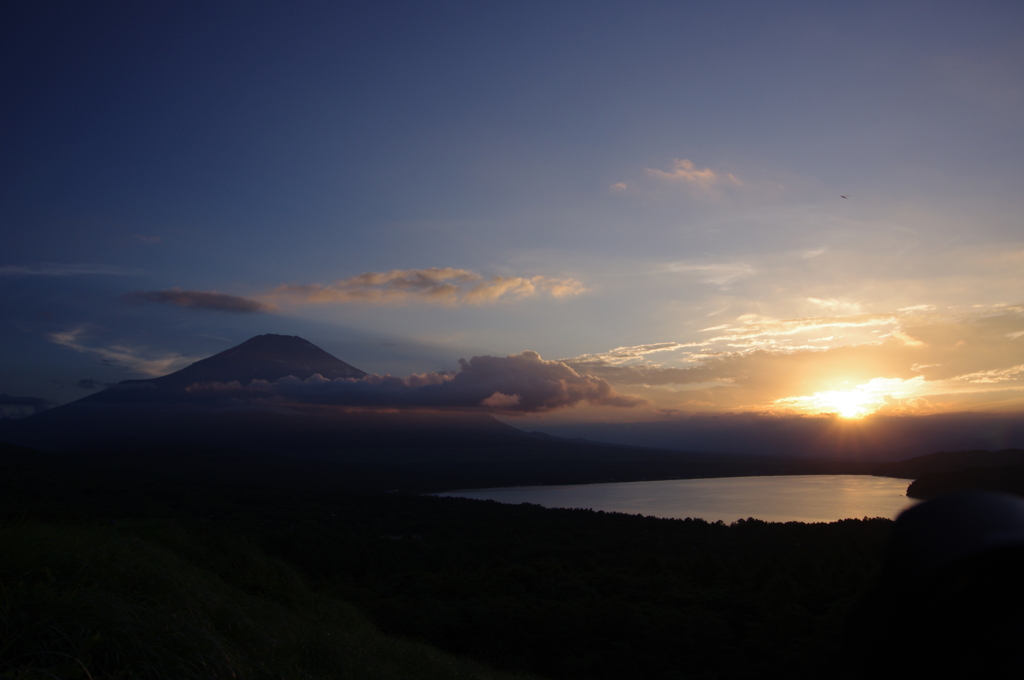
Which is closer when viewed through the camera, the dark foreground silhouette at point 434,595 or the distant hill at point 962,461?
the dark foreground silhouette at point 434,595

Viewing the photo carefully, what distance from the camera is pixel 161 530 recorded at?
416 inches

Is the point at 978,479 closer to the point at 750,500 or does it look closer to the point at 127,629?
the point at 750,500

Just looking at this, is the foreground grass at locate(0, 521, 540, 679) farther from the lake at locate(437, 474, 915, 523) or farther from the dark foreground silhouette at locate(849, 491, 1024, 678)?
the lake at locate(437, 474, 915, 523)

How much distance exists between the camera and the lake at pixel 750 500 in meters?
47.7

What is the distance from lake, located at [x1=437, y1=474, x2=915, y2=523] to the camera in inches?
1876

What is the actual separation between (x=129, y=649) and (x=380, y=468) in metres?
108

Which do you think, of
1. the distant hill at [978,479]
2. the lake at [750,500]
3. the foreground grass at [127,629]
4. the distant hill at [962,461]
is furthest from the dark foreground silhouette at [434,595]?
the distant hill at [962,461]

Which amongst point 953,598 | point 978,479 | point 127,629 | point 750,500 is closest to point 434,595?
point 127,629

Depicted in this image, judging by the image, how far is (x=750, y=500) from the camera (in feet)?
204

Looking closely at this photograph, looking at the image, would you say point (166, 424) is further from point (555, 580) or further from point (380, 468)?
point (555, 580)

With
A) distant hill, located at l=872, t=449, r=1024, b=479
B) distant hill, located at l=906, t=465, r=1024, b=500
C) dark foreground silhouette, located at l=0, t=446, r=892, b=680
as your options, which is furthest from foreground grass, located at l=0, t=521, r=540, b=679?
distant hill, located at l=872, t=449, r=1024, b=479

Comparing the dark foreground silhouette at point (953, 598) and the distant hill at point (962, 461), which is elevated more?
the dark foreground silhouette at point (953, 598)

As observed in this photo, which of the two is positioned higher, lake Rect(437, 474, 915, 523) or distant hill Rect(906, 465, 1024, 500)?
distant hill Rect(906, 465, 1024, 500)

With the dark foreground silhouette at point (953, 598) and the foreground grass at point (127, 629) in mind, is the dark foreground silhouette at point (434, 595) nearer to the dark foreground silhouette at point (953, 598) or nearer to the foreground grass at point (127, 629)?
the foreground grass at point (127, 629)
